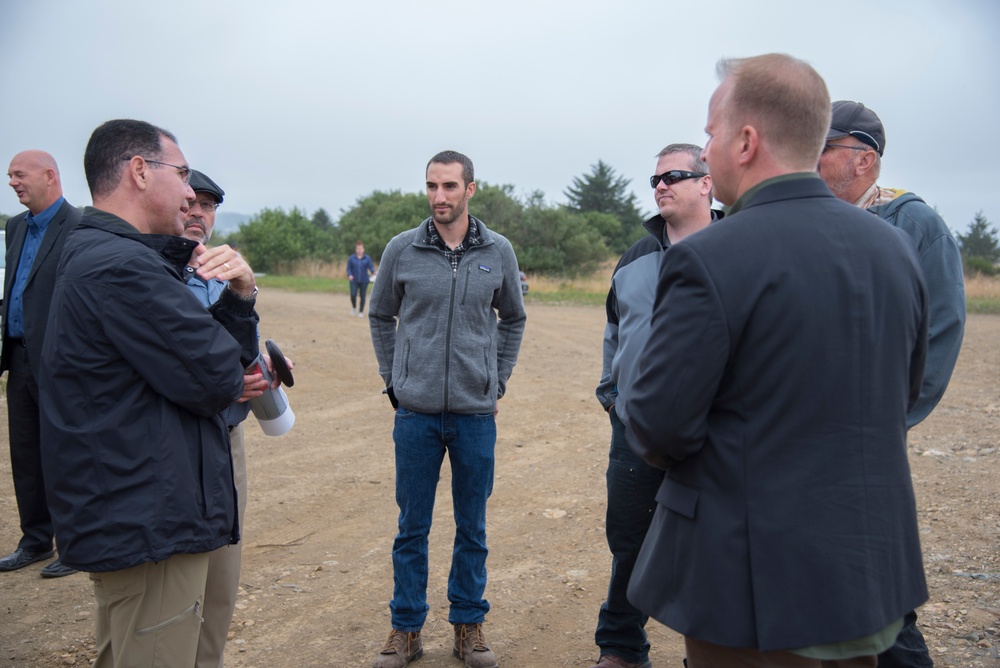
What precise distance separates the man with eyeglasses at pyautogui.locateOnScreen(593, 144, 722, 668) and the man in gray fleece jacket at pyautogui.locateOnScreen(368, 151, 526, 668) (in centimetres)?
65

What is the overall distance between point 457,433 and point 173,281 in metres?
1.82

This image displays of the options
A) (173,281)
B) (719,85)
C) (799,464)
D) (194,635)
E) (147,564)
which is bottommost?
(194,635)

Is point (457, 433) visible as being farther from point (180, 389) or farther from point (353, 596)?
point (180, 389)

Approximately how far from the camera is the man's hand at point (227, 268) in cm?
284

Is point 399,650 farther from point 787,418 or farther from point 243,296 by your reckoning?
point 787,418

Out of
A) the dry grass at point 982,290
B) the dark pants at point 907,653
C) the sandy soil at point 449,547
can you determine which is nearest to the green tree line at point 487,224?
the dry grass at point 982,290

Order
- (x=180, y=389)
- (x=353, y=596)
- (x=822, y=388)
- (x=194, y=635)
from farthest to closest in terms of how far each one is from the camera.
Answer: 1. (x=353, y=596)
2. (x=194, y=635)
3. (x=180, y=389)
4. (x=822, y=388)

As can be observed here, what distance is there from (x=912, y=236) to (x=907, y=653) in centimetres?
169

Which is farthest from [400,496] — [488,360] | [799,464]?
[799,464]

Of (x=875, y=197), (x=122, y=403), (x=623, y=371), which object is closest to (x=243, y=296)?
(x=122, y=403)

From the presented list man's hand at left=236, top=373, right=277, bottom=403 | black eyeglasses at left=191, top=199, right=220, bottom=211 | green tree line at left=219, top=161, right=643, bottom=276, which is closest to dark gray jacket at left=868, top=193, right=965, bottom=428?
man's hand at left=236, top=373, right=277, bottom=403

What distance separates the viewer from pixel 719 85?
2229 millimetres

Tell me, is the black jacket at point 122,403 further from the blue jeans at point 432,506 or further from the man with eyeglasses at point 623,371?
the man with eyeglasses at point 623,371

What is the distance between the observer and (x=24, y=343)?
198 inches
